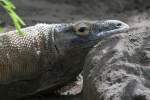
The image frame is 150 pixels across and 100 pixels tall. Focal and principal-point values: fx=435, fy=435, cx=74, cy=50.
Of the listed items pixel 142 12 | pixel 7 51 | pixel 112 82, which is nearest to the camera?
pixel 112 82

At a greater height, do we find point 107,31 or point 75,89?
point 107,31

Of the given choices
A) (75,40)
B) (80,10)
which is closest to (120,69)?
(75,40)

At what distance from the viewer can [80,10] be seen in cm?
877

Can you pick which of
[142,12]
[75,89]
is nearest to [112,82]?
[75,89]

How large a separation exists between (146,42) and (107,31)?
1397mm

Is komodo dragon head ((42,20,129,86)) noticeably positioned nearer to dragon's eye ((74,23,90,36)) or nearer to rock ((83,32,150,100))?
dragon's eye ((74,23,90,36))

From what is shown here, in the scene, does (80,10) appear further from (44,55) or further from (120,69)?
(120,69)

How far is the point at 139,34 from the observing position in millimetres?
3689

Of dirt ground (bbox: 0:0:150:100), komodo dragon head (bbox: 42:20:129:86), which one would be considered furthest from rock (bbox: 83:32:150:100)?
dirt ground (bbox: 0:0:150:100)

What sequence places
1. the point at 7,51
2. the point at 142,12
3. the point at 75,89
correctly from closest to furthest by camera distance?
the point at 7,51, the point at 75,89, the point at 142,12

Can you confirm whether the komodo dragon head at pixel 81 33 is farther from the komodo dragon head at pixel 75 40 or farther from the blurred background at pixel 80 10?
the blurred background at pixel 80 10

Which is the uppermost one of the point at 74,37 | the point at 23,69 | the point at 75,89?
the point at 74,37

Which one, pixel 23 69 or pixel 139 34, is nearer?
pixel 139 34

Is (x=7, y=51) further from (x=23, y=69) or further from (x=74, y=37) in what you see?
(x=74, y=37)
